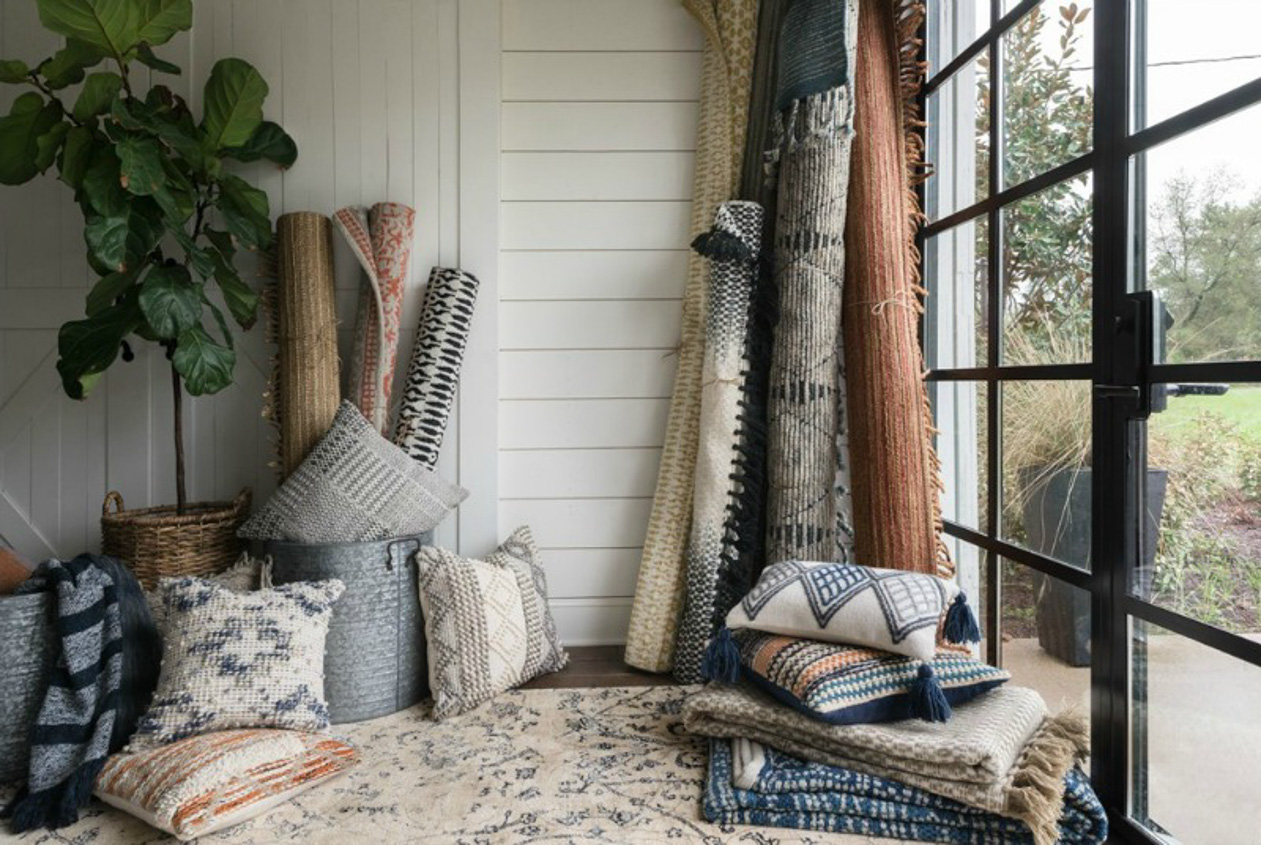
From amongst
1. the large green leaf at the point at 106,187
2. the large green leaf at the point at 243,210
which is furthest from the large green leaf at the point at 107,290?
the large green leaf at the point at 243,210

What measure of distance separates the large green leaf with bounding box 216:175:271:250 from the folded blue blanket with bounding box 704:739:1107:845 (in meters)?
1.71

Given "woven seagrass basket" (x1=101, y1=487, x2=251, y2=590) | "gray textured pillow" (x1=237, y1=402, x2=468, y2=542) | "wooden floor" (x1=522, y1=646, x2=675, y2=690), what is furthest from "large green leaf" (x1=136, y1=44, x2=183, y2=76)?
"wooden floor" (x1=522, y1=646, x2=675, y2=690)

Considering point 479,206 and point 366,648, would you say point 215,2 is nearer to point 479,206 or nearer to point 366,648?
point 479,206

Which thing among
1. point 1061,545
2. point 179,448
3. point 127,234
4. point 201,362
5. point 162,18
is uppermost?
point 162,18

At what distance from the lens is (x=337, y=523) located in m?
1.84

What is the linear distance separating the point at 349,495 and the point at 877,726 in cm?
129

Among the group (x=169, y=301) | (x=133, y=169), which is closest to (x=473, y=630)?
(x=169, y=301)

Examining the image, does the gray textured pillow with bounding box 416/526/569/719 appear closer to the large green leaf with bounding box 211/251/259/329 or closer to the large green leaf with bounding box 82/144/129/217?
the large green leaf with bounding box 211/251/259/329

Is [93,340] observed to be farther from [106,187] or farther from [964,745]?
[964,745]

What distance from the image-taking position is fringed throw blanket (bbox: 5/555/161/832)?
140cm

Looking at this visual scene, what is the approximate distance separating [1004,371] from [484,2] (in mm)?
1746

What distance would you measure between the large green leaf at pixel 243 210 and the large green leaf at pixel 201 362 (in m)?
0.29

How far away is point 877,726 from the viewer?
1362 millimetres

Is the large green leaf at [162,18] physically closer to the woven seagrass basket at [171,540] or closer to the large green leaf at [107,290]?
the large green leaf at [107,290]
